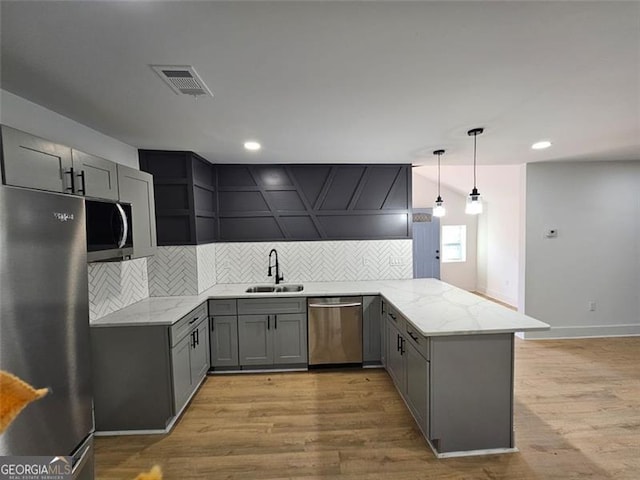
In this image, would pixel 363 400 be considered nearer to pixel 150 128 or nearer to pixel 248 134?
pixel 248 134

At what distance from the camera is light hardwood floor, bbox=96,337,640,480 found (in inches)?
74.4

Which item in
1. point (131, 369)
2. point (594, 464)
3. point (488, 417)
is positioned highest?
point (131, 369)

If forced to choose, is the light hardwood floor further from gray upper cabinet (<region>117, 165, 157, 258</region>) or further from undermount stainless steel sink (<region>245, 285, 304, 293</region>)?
gray upper cabinet (<region>117, 165, 157, 258</region>)

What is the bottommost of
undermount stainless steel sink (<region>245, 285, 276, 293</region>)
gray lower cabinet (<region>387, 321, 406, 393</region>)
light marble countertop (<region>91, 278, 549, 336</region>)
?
gray lower cabinet (<region>387, 321, 406, 393</region>)

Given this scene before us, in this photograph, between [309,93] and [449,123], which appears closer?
[309,93]

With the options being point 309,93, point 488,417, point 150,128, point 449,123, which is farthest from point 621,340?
point 150,128

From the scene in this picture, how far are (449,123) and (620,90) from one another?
0.97 m

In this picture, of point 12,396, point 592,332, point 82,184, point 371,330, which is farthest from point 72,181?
point 592,332

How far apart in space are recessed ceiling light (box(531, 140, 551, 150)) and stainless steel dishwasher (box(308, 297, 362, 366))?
2.44m

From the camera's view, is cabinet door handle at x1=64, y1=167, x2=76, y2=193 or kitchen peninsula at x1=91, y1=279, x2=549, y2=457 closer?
cabinet door handle at x1=64, y1=167, x2=76, y2=193

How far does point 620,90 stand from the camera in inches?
69.7

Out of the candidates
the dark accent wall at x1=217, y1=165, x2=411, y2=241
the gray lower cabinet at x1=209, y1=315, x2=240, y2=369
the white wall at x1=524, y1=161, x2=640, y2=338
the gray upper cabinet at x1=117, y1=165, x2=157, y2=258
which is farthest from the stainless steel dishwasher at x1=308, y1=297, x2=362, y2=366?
the white wall at x1=524, y1=161, x2=640, y2=338

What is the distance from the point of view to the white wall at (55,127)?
5.60 feet

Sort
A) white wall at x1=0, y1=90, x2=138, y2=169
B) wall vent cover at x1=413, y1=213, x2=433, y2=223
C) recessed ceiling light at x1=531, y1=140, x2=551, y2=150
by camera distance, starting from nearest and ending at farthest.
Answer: white wall at x1=0, y1=90, x2=138, y2=169 → recessed ceiling light at x1=531, y1=140, x2=551, y2=150 → wall vent cover at x1=413, y1=213, x2=433, y2=223
